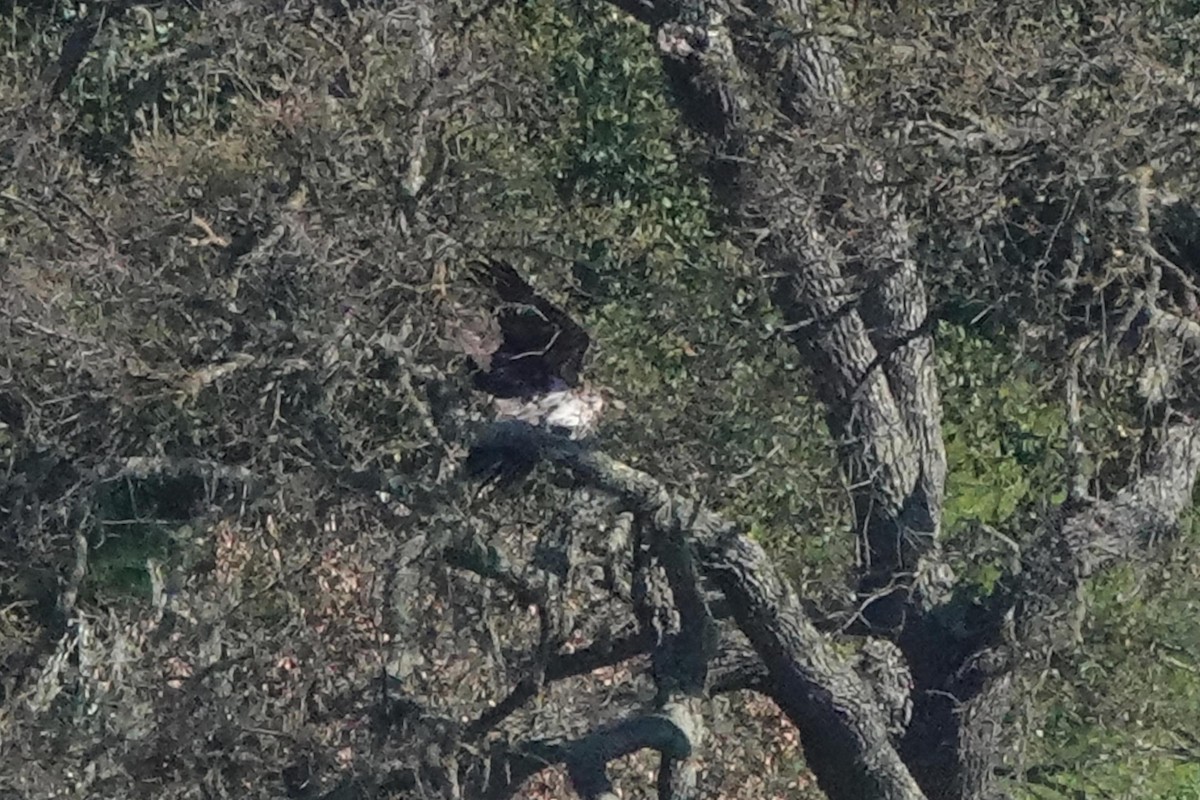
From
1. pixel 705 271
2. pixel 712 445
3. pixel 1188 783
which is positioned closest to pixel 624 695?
pixel 712 445

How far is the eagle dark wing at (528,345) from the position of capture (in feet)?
14.4

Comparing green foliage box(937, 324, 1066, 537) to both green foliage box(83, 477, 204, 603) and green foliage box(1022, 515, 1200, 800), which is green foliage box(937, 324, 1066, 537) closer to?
green foliage box(1022, 515, 1200, 800)

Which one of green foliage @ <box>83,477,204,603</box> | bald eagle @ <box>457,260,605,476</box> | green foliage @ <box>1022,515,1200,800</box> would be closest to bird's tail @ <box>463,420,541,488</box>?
bald eagle @ <box>457,260,605,476</box>

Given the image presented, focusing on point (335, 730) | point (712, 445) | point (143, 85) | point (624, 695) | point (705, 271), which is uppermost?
point (705, 271)

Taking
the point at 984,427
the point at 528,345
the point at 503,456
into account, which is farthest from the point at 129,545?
the point at 984,427

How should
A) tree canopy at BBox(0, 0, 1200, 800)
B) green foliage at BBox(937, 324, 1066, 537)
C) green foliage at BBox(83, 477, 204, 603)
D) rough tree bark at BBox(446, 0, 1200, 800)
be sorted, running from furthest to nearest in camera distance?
green foliage at BBox(937, 324, 1066, 537), green foliage at BBox(83, 477, 204, 603), rough tree bark at BBox(446, 0, 1200, 800), tree canopy at BBox(0, 0, 1200, 800)

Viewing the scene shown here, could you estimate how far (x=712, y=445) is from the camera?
5426mm

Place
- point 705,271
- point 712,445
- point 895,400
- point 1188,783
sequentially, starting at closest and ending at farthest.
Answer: point 895,400 < point 712,445 < point 705,271 < point 1188,783

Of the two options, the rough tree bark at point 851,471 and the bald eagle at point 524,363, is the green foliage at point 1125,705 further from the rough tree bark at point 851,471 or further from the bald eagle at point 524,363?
the bald eagle at point 524,363

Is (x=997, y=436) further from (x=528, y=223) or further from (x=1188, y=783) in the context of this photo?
(x=528, y=223)

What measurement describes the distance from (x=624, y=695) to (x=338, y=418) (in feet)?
4.80

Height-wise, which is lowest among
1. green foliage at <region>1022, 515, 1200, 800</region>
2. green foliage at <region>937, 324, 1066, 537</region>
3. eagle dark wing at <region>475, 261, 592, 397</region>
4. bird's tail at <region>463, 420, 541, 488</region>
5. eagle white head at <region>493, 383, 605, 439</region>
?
bird's tail at <region>463, 420, 541, 488</region>

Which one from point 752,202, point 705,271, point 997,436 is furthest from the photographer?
point 997,436

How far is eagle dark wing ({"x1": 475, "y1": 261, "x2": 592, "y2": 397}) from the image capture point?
14.4ft
